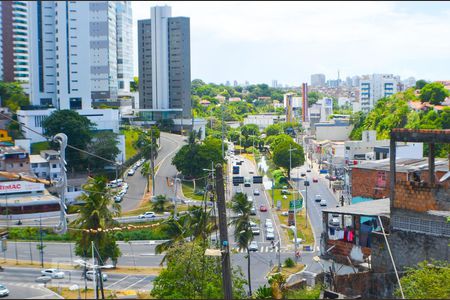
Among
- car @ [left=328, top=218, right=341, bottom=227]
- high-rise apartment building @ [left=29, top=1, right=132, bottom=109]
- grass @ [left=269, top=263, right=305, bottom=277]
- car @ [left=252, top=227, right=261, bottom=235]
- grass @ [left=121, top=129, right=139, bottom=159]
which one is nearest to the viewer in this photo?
car @ [left=328, top=218, right=341, bottom=227]

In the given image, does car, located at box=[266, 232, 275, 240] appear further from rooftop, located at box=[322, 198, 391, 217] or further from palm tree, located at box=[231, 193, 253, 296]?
rooftop, located at box=[322, 198, 391, 217]

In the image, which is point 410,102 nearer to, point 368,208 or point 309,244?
point 309,244

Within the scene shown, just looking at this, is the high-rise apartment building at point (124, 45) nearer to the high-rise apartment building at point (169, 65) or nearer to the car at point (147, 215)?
the high-rise apartment building at point (169, 65)

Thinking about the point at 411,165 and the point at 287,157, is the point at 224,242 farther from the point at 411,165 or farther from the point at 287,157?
the point at 287,157

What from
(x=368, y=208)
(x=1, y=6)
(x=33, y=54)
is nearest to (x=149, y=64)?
(x=33, y=54)

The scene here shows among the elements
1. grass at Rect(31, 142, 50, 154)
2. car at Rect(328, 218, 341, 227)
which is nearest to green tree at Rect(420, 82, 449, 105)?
grass at Rect(31, 142, 50, 154)

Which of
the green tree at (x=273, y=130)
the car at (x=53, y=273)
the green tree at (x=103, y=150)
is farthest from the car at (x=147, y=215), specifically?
the green tree at (x=273, y=130)

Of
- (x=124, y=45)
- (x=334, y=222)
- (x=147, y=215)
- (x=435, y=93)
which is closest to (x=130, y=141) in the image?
(x=147, y=215)
